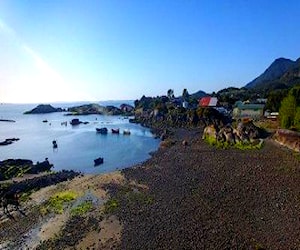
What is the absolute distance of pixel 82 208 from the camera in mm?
34188

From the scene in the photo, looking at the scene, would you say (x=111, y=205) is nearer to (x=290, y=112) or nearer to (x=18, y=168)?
(x=18, y=168)

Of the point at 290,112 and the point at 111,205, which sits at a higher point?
the point at 290,112

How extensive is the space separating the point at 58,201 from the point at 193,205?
49.6ft

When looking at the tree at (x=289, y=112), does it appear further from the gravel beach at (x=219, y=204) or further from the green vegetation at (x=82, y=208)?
the green vegetation at (x=82, y=208)

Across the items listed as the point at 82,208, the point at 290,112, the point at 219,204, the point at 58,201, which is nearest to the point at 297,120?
the point at 290,112

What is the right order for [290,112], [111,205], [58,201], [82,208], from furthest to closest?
[290,112], [58,201], [82,208], [111,205]

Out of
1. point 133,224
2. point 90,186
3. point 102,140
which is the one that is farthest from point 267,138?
point 102,140

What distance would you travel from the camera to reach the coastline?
25016 millimetres

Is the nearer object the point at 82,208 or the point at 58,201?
the point at 82,208

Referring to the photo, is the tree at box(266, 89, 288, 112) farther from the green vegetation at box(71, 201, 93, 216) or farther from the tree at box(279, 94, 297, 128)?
the green vegetation at box(71, 201, 93, 216)

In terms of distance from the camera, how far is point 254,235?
24516 mm

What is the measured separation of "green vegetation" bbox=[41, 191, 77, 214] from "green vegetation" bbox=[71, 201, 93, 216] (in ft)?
4.89

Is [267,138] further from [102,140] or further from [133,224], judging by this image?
[102,140]

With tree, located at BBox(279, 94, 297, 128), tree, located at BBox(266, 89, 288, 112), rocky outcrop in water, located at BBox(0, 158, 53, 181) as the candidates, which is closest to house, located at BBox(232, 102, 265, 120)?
tree, located at BBox(266, 89, 288, 112)
